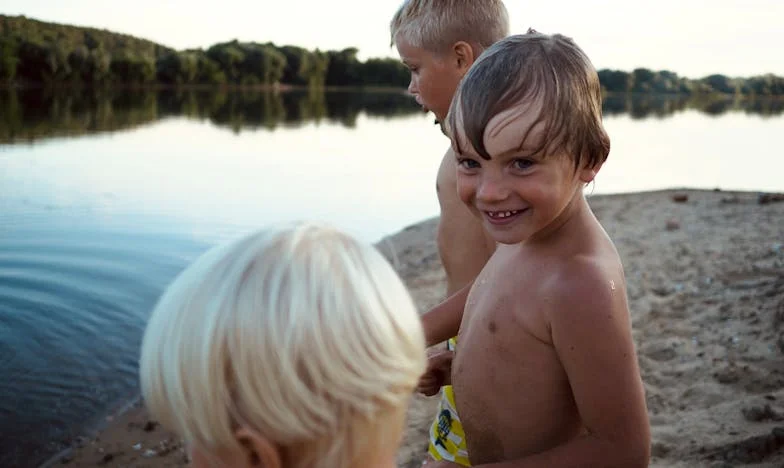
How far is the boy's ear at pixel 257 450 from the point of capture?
43.3 inches

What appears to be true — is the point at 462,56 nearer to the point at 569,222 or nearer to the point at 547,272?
the point at 569,222

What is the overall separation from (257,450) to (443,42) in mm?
2133

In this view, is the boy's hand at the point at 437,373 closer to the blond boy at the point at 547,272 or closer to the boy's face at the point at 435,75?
the blond boy at the point at 547,272

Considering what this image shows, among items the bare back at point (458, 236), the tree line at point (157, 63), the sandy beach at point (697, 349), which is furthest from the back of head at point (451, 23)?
the tree line at point (157, 63)

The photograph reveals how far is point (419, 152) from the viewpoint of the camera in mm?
28969

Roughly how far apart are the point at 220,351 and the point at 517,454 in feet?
3.40

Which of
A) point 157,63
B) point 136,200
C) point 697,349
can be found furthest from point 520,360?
point 157,63

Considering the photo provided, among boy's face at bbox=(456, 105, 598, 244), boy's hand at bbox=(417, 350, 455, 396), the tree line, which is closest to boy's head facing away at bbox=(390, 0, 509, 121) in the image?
boy's hand at bbox=(417, 350, 455, 396)

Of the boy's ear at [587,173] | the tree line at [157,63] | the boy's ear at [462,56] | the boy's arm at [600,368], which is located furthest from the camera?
the tree line at [157,63]

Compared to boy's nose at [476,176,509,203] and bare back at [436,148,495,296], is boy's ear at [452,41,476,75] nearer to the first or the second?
bare back at [436,148,495,296]

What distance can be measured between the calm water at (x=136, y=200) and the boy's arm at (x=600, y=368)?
0.58 metres

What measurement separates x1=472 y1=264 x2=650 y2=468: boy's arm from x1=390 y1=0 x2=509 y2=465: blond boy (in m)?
0.90

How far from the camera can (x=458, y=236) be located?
274 cm

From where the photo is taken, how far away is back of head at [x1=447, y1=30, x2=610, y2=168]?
1.73m
